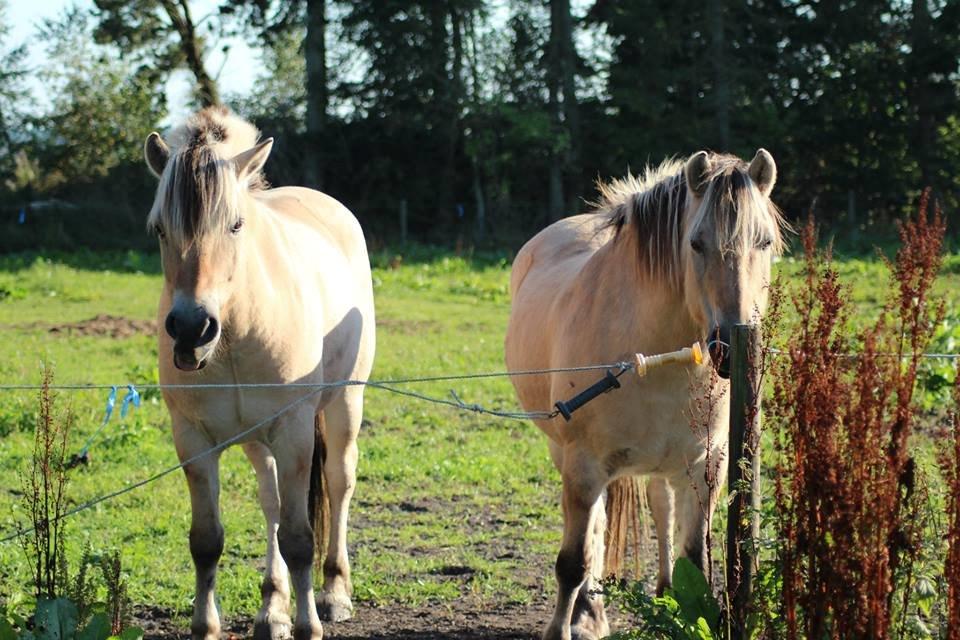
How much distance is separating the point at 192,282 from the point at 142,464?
4.12m

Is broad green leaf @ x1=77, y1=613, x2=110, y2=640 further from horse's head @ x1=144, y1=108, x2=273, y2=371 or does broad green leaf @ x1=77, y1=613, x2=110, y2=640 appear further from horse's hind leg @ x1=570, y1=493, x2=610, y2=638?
horse's hind leg @ x1=570, y1=493, x2=610, y2=638

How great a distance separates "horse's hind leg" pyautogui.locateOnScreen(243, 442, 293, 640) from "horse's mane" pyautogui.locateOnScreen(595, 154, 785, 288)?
2.01 metres

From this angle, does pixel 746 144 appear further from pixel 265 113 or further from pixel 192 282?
pixel 192 282

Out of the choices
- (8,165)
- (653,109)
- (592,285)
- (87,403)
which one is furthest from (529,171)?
(592,285)

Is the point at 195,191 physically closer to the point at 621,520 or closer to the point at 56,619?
the point at 56,619

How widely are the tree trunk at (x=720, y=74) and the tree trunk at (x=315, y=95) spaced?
10.4 metres

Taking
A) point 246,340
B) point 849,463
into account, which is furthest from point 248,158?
point 849,463

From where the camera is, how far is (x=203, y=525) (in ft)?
14.9

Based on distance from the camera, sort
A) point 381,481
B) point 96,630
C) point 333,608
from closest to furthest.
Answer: point 96,630
point 333,608
point 381,481

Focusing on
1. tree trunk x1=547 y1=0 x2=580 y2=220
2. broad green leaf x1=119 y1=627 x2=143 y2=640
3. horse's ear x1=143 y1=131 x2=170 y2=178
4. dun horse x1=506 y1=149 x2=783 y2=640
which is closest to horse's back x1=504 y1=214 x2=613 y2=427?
dun horse x1=506 y1=149 x2=783 y2=640

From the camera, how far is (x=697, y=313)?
13.2ft

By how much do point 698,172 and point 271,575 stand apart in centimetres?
272

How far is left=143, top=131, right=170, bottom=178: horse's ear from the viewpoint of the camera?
422cm

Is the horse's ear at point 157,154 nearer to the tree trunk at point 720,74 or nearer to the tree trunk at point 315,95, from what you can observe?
the tree trunk at point 315,95
